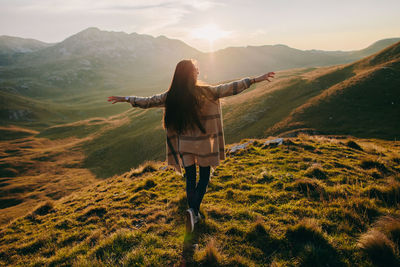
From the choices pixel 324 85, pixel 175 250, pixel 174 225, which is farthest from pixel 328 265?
pixel 324 85

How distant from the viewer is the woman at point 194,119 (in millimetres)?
4457

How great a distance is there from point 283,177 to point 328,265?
14.9ft

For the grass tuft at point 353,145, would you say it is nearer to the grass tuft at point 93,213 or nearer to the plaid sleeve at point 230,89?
the plaid sleeve at point 230,89

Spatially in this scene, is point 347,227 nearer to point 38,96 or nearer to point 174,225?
point 174,225

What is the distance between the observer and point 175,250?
4.42 meters

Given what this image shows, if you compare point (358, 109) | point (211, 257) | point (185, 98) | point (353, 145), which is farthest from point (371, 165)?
point (358, 109)

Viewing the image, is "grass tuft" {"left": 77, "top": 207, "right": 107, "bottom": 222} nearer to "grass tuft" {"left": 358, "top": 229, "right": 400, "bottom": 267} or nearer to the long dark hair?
the long dark hair

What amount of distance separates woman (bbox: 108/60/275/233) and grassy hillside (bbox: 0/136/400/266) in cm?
96

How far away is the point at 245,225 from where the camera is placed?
5.12 metres

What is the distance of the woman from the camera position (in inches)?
175

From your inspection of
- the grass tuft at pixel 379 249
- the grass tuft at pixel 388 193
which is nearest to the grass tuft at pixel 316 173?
the grass tuft at pixel 388 193

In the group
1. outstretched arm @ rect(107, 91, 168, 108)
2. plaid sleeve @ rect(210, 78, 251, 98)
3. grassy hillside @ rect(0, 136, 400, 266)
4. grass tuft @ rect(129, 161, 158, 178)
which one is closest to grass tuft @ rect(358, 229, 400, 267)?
grassy hillside @ rect(0, 136, 400, 266)

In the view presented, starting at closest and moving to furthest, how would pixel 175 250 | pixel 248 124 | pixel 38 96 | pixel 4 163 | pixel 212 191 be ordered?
1. pixel 175 250
2. pixel 212 191
3. pixel 248 124
4. pixel 4 163
5. pixel 38 96

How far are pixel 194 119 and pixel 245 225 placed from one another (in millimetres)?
3098
